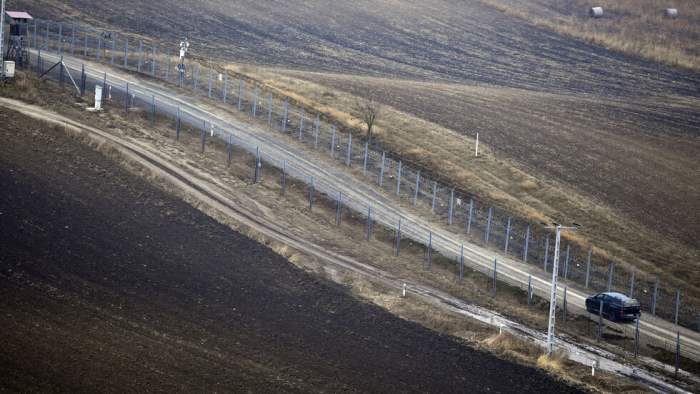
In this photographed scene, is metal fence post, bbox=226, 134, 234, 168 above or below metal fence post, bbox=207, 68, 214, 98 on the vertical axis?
below

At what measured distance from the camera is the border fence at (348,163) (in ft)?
168

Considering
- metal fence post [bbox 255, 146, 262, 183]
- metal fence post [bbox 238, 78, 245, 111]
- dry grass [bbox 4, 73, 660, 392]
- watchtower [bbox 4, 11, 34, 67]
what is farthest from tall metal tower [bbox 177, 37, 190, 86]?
metal fence post [bbox 255, 146, 262, 183]

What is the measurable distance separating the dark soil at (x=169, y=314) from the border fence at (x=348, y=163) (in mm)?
11549

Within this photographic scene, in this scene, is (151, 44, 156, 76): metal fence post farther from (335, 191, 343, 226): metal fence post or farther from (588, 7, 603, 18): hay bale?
(588, 7, 603, 18): hay bale

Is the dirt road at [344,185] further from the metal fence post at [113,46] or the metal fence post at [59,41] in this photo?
the metal fence post at [113,46]

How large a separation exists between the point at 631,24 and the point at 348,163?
8664 centimetres

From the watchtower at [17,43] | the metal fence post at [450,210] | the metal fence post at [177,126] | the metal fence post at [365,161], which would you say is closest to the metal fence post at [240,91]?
the metal fence post at [177,126]

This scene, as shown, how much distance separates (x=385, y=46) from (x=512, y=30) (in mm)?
27016

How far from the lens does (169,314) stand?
35312mm

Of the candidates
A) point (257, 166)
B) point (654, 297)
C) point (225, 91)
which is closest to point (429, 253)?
point (654, 297)

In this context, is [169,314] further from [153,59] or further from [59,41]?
[59,41]

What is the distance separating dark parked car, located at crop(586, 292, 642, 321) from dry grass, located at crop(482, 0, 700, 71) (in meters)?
78.4

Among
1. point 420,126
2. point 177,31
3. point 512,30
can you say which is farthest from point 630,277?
point 512,30

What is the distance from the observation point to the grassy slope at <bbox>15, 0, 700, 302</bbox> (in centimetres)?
6232
